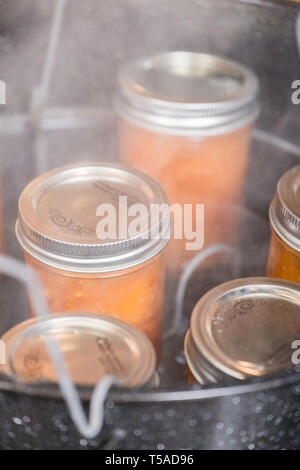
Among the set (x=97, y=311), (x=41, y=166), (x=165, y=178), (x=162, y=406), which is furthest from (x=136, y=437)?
(x=41, y=166)

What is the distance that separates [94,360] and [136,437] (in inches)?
3.1

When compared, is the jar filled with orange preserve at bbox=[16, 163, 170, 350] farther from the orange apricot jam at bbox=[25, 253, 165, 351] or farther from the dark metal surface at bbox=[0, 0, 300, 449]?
the dark metal surface at bbox=[0, 0, 300, 449]

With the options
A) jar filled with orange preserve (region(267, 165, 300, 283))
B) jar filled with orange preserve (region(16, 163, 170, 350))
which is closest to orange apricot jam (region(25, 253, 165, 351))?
jar filled with orange preserve (region(16, 163, 170, 350))

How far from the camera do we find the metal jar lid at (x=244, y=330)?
50 cm

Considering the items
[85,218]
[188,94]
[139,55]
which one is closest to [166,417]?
[85,218]

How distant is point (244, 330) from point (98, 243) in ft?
0.53

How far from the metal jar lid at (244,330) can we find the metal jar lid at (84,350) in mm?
47

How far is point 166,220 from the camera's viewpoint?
2.02 feet

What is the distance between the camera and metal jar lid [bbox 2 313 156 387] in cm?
48

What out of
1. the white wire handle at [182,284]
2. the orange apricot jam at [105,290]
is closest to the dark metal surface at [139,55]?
the white wire handle at [182,284]

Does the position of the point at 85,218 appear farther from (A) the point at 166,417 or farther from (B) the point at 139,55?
(B) the point at 139,55

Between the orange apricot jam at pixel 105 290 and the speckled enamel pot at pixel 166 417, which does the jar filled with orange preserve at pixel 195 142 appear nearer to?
the orange apricot jam at pixel 105 290

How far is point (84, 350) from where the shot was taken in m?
0.51

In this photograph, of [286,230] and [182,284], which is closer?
[286,230]
